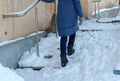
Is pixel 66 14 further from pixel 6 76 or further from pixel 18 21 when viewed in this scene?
pixel 6 76

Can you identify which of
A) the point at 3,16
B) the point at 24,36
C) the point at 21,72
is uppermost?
the point at 3,16

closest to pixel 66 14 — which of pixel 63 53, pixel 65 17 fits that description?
Result: pixel 65 17

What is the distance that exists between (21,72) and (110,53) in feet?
5.52

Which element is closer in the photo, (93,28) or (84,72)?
(84,72)

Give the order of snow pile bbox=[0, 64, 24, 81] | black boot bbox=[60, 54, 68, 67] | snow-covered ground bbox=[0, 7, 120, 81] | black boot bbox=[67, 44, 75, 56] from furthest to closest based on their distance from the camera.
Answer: black boot bbox=[67, 44, 75, 56]
black boot bbox=[60, 54, 68, 67]
snow-covered ground bbox=[0, 7, 120, 81]
snow pile bbox=[0, 64, 24, 81]

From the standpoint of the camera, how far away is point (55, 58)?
6953 millimetres

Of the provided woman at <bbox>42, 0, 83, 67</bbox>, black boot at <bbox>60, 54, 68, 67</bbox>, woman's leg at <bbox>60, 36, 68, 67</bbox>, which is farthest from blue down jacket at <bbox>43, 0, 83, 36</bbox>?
black boot at <bbox>60, 54, 68, 67</bbox>

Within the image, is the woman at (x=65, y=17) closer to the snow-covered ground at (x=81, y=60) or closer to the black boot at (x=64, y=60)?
the black boot at (x=64, y=60)

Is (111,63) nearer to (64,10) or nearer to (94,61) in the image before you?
(94,61)

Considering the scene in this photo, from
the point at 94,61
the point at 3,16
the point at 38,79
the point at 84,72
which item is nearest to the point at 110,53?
the point at 94,61

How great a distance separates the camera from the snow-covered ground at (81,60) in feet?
19.3

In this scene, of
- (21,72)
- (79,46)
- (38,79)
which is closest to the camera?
(38,79)

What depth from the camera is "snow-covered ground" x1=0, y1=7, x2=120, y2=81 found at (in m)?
5.88

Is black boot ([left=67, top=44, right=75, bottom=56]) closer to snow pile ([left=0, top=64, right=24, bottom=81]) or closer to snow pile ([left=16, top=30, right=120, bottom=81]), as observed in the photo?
snow pile ([left=16, top=30, right=120, bottom=81])
